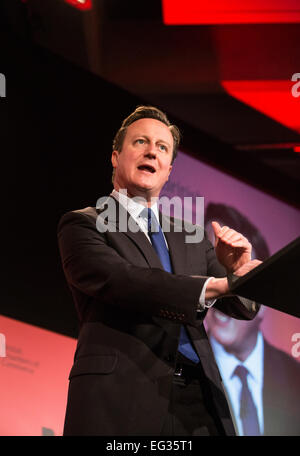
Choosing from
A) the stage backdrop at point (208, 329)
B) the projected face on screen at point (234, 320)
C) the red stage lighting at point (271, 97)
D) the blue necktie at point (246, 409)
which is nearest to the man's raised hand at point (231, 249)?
the stage backdrop at point (208, 329)

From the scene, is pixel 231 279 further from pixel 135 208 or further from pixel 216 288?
pixel 135 208

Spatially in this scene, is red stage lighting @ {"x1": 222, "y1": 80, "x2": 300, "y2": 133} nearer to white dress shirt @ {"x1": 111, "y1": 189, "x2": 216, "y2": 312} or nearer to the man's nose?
the man's nose

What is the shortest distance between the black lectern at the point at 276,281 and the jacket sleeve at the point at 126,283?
0.16 m

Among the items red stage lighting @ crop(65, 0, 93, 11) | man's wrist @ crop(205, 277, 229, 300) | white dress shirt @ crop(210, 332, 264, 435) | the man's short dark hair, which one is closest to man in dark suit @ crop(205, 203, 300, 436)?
white dress shirt @ crop(210, 332, 264, 435)

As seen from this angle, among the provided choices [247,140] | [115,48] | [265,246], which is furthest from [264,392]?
[115,48]

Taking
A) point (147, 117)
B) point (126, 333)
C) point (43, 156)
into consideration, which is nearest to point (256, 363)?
point (43, 156)

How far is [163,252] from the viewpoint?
1.85 m

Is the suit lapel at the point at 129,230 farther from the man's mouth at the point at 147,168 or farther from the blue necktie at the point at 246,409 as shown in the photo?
the blue necktie at the point at 246,409

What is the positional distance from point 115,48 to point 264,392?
8.47 ft

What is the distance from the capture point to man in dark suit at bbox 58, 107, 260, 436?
1.55 metres

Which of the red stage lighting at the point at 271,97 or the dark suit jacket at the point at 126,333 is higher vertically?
the red stage lighting at the point at 271,97

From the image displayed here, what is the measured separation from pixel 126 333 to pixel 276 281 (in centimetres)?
46

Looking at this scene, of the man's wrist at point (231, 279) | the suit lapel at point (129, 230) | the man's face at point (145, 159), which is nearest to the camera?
the man's wrist at point (231, 279)

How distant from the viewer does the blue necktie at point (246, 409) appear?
12.7 feet
